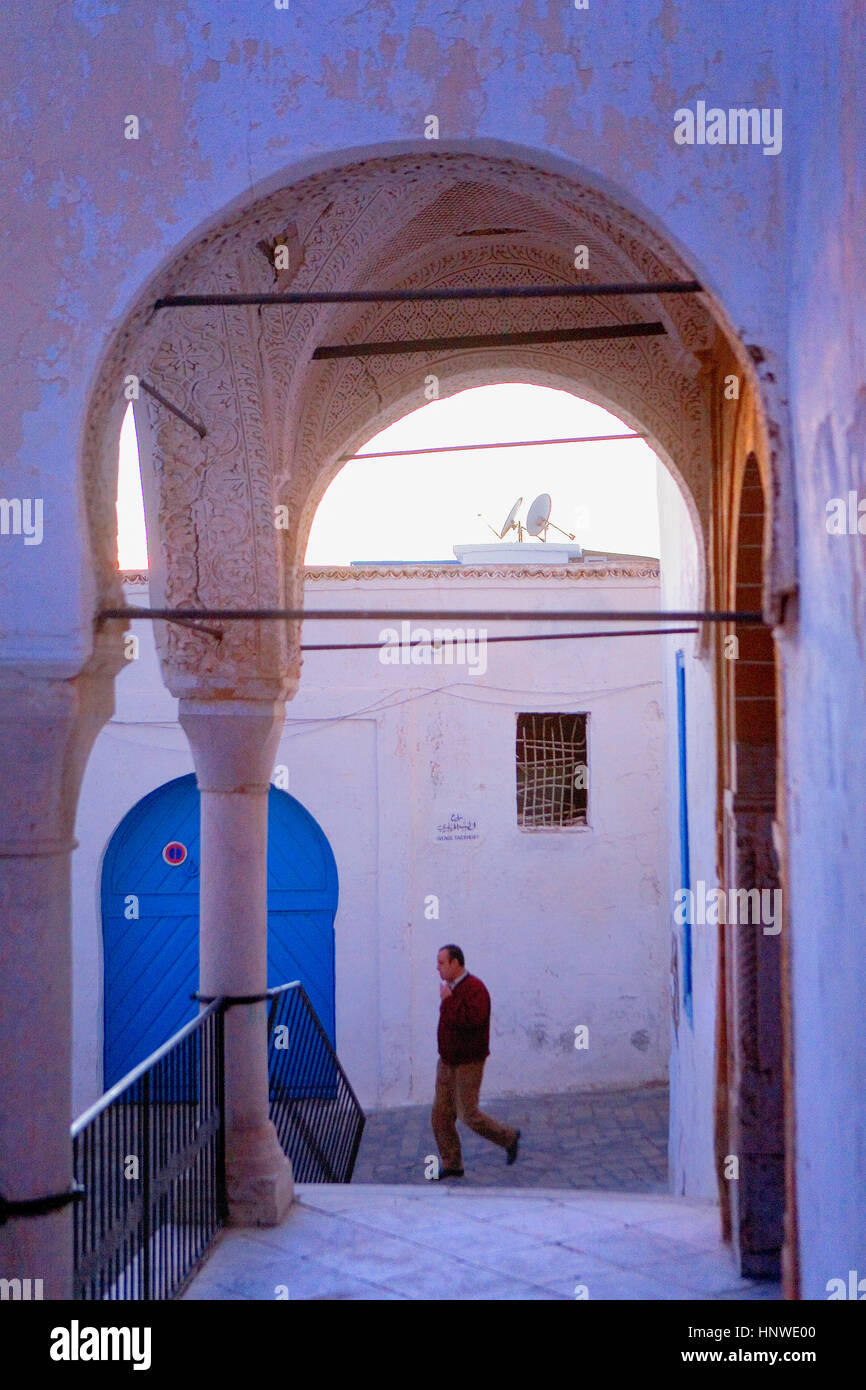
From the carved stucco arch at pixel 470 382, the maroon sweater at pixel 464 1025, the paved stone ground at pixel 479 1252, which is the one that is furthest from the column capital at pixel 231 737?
the maroon sweater at pixel 464 1025

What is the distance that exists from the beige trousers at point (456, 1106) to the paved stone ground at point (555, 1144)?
0.58 m

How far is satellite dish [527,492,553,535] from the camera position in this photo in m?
15.8

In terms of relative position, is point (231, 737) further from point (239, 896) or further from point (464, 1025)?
point (464, 1025)

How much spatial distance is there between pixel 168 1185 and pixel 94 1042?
7.01 meters

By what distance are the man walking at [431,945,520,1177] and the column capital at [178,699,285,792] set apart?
7.39ft

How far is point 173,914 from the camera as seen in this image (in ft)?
38.9

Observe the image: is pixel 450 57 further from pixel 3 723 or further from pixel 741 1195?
pixel 741 1195

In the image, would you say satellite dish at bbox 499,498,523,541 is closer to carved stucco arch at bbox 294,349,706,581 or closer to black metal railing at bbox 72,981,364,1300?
carved stucco arch at bbox 294,349,706,581

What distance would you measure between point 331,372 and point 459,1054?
13.5ft

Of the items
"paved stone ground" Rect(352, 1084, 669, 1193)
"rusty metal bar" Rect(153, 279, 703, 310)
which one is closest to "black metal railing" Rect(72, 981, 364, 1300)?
"rusty metal bar" Rect(153, 279, 703, 310)

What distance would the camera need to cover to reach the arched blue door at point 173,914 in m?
11.7

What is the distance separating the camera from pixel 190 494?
235 inches

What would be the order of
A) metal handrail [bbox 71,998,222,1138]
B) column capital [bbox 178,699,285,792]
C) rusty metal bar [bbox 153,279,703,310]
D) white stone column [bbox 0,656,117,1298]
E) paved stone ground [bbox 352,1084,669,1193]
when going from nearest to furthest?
white stone column [bbox 0,656,117,1298]
rusty metal bar [bbox 153,279,703,310]
metal handrail [bbox 71,998,222,1138]
column capital [bbox 178,699,285,792]
paved stone ground [bbox 352,1084,669,1193]
